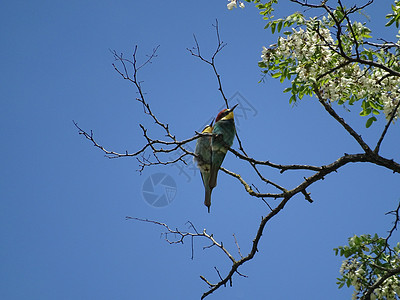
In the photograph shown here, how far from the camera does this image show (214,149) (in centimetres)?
454

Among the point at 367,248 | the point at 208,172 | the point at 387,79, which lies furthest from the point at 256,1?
the point at 367,248

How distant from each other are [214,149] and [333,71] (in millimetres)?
1514

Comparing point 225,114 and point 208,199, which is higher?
point 225,114

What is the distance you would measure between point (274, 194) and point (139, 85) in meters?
1.59

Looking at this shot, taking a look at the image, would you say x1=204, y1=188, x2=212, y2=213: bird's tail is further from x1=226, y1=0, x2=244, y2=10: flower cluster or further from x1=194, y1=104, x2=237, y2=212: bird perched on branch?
x1=226, y1=0, x2=244, y2=10: flower cluster

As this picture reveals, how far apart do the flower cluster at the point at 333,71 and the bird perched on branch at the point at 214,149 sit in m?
0.90

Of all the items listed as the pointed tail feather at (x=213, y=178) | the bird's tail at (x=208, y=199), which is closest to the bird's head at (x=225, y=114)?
the pointed tail feather at (x=213, y=178)

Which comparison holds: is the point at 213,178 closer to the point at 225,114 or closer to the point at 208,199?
the point at 208,199

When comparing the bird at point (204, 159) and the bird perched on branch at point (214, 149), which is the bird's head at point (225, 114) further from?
the bird at point (204, 159)

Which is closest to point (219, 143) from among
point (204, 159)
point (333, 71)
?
point (204, 159)

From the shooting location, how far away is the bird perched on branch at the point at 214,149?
4551mm

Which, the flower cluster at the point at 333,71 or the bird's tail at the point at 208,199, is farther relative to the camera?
the bird's tail at the point at 208,199

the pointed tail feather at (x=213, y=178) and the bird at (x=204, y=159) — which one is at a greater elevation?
the bird at (x=204, y=159)

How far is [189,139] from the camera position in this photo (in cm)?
344
